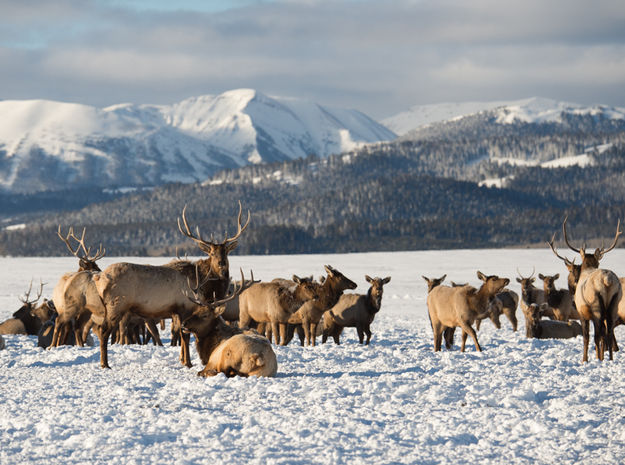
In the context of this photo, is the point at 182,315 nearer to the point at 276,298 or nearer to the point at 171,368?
the point at 171,368

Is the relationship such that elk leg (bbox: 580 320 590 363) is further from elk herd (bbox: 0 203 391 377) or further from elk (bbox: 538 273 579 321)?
elk (bbox: 538 273 579 321)

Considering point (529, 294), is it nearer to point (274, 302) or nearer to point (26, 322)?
point (274, 302)

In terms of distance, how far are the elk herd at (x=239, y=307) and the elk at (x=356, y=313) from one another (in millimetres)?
24

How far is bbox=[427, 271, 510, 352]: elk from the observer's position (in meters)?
16.5

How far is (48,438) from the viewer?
26.7 feet

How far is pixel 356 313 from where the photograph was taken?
1919 cm

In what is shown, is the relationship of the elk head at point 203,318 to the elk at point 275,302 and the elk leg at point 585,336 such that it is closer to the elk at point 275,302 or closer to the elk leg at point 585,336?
the elk at point 275,302

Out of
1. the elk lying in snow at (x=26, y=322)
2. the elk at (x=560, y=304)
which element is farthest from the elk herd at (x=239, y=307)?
the elk at (x=560, y=304)

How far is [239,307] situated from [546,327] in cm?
870

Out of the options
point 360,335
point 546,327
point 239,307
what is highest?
point 239,307

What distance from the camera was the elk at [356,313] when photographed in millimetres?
19141

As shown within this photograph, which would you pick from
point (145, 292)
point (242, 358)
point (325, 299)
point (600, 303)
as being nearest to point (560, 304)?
point (325, 299)

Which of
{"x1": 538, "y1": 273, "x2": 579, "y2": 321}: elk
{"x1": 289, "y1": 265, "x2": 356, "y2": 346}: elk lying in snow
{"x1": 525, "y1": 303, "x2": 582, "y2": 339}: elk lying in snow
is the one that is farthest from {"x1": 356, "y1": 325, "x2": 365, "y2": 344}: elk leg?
{"x1": 538, "y1": 273, "x2": 579, "y2": 321}: elk

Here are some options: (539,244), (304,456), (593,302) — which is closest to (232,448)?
(304,456)
